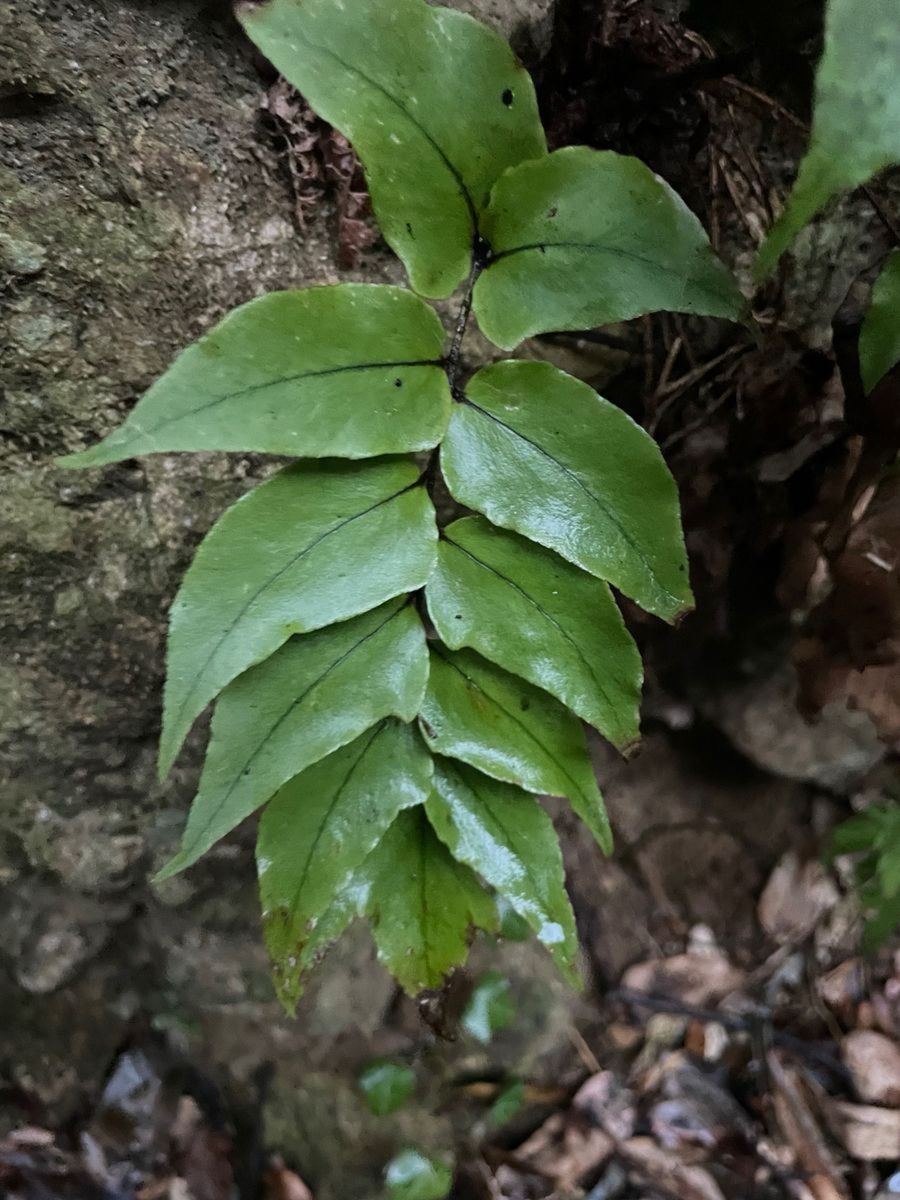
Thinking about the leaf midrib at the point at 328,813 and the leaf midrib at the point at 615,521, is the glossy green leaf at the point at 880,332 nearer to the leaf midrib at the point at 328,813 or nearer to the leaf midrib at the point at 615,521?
the leaf midrib at the point at 615,521

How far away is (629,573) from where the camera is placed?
70 cm

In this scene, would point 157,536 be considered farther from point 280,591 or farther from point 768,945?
point 768,945

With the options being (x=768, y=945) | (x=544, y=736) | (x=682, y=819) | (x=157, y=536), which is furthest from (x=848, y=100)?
(x=768, y=945)

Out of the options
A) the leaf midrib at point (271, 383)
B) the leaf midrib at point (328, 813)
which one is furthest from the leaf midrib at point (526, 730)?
the leaf midrib at point (271, 383)

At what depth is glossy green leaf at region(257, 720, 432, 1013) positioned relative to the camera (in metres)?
0.77

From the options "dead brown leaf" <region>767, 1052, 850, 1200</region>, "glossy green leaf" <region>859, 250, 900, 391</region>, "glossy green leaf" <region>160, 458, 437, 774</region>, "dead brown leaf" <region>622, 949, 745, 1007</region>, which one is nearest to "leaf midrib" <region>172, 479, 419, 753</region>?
"glossy green leaf" <region>160, 458, 437, 774</region>

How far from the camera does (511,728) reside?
0.81 meters

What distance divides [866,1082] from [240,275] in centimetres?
172

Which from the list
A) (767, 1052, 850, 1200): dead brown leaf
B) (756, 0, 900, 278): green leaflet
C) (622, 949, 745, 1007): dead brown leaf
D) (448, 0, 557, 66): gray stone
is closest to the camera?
(756, 0, 900, 278): green leaflet

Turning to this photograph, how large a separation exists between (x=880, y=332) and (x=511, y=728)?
1.62 ft

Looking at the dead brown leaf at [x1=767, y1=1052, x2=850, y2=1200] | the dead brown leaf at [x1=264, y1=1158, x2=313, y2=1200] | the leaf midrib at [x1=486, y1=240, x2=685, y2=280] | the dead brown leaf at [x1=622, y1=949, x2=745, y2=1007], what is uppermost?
the leaf midrib at [x1=486, y1=240, x2=685, y2=280]

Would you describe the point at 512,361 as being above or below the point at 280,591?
above

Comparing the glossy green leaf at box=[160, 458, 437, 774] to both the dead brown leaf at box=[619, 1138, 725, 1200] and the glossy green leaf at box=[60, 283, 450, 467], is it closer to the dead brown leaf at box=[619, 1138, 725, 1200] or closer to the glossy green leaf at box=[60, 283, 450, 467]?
the glossy green leaf at box=[60, 283, 450, 467]

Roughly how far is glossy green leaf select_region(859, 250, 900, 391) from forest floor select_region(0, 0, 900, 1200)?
13 cm
